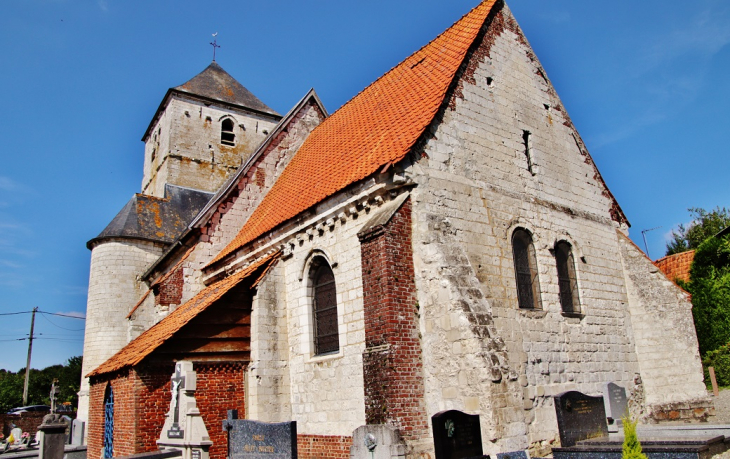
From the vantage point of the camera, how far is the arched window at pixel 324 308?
11584 millimetres

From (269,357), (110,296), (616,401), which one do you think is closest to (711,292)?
(616,401)

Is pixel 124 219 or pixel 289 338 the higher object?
pixel 124 219

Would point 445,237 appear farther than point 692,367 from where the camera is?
No

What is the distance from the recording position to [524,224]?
12.1 meters

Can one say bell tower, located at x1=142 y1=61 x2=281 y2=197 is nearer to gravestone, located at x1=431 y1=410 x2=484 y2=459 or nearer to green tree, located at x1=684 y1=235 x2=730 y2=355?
gravestone, located at x1=431 y1=410 x2=484 y2=459

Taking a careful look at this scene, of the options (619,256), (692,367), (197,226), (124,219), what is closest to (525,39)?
(619,256)

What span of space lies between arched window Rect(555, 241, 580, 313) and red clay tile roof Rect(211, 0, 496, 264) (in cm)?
445

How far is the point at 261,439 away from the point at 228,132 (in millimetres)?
19040

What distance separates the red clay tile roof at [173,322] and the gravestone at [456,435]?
6.05 m

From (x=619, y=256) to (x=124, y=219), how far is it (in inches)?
677

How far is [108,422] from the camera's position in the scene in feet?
43.7

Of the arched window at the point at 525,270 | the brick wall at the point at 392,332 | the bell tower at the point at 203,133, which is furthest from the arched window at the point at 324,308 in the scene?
the bell tower at the point at 203,133

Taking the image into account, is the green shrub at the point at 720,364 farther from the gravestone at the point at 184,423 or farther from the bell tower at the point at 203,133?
the bell tower at the point at 203,133

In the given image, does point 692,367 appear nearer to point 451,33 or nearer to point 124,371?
point 451,33
